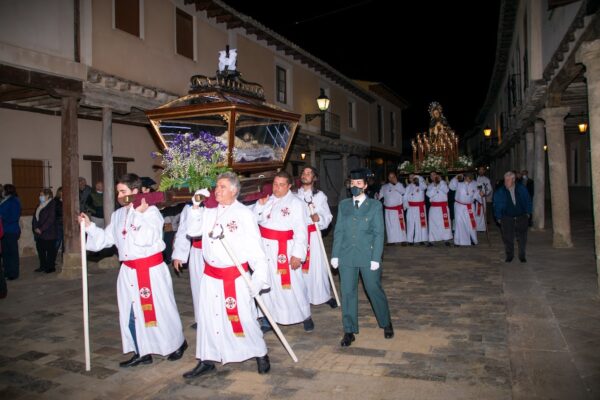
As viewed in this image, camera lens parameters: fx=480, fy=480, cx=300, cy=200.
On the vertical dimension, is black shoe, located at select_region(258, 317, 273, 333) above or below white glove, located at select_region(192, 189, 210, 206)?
below

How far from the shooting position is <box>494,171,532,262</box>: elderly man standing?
9.16 metres

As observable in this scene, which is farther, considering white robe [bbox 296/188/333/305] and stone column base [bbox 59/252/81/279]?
stone column base [bbox 59/252/81/279]

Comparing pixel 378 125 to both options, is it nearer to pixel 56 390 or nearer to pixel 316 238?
pixel 316 238

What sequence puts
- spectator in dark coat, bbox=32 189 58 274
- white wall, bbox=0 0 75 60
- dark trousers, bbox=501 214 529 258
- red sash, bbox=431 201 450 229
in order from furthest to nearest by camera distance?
1. red sash, bbox=431 201 450 229
2. spectator in dark coat, bbox=32 189 58 274
3. dark trousers, bbox=501 214 529 258
4. white wall, bbox=0 0 75 60

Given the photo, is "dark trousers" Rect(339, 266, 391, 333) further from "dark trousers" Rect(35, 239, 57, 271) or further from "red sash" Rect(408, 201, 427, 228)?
"red sash" Rect(408, 201, 427, 228)

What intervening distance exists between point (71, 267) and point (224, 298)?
20.9 ft

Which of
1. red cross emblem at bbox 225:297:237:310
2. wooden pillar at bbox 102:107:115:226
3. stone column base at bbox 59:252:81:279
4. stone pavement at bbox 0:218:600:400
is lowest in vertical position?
stone pavement at bbox 0:218:600:400

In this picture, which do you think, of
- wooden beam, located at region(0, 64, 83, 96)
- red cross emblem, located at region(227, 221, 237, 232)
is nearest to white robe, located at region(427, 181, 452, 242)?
wooden beam, located at region(0, 64, 83, 96)

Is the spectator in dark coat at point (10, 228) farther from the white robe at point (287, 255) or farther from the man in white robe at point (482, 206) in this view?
the man in white robe at point (482, 206)

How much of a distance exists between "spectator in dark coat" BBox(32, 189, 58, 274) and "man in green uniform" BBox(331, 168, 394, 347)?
7018mm

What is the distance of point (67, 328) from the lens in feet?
19.9

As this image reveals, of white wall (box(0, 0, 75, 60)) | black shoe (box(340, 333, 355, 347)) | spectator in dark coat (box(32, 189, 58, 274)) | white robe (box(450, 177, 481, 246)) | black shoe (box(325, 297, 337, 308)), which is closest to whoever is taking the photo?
black shoe (box(340, 333, 355, 347))

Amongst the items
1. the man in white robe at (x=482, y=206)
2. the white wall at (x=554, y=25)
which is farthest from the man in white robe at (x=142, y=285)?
the man in white robe at (x=482, y=206)

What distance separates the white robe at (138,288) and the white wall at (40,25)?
6017 mm
